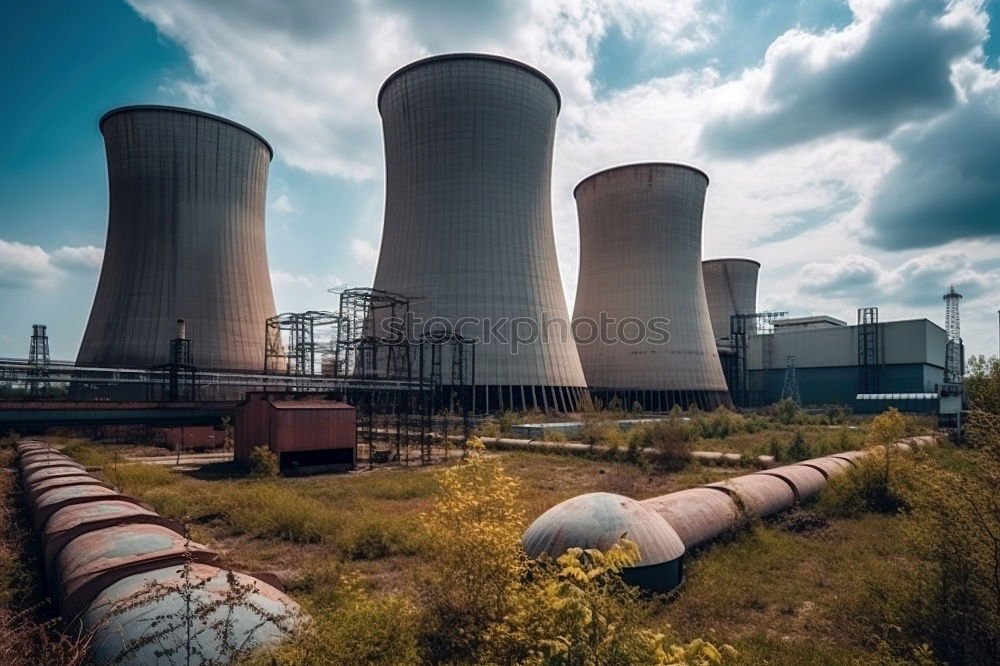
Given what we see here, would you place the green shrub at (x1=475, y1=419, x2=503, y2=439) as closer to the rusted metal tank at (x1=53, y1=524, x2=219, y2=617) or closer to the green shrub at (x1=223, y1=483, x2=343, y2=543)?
the green shrub at (x1=223, y1=483, x2=343, y2=543)

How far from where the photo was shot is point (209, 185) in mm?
27922

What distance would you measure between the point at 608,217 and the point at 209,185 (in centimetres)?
2207

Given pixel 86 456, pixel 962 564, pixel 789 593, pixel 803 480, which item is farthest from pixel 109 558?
pixel 86 456

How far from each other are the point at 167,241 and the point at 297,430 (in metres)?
15.9

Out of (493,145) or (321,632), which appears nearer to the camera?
(321,632)

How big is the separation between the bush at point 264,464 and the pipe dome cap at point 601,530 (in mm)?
10495

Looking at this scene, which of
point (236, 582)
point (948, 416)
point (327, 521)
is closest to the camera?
point (236, 582)

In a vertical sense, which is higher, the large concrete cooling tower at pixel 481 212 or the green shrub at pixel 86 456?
the large concrete cooling tower at pixel 481 212

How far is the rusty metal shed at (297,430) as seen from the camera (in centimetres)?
1614

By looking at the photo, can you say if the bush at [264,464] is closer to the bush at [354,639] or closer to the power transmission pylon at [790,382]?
the bush at [354,639]

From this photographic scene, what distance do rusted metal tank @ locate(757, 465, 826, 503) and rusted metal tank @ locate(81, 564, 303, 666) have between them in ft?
32.8

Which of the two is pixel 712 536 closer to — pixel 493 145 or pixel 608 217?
pixel 493 145

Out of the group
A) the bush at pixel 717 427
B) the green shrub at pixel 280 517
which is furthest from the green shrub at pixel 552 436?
the green shrub at pixel 280 517

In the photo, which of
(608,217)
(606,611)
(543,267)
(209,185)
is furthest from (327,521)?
(608,217)
